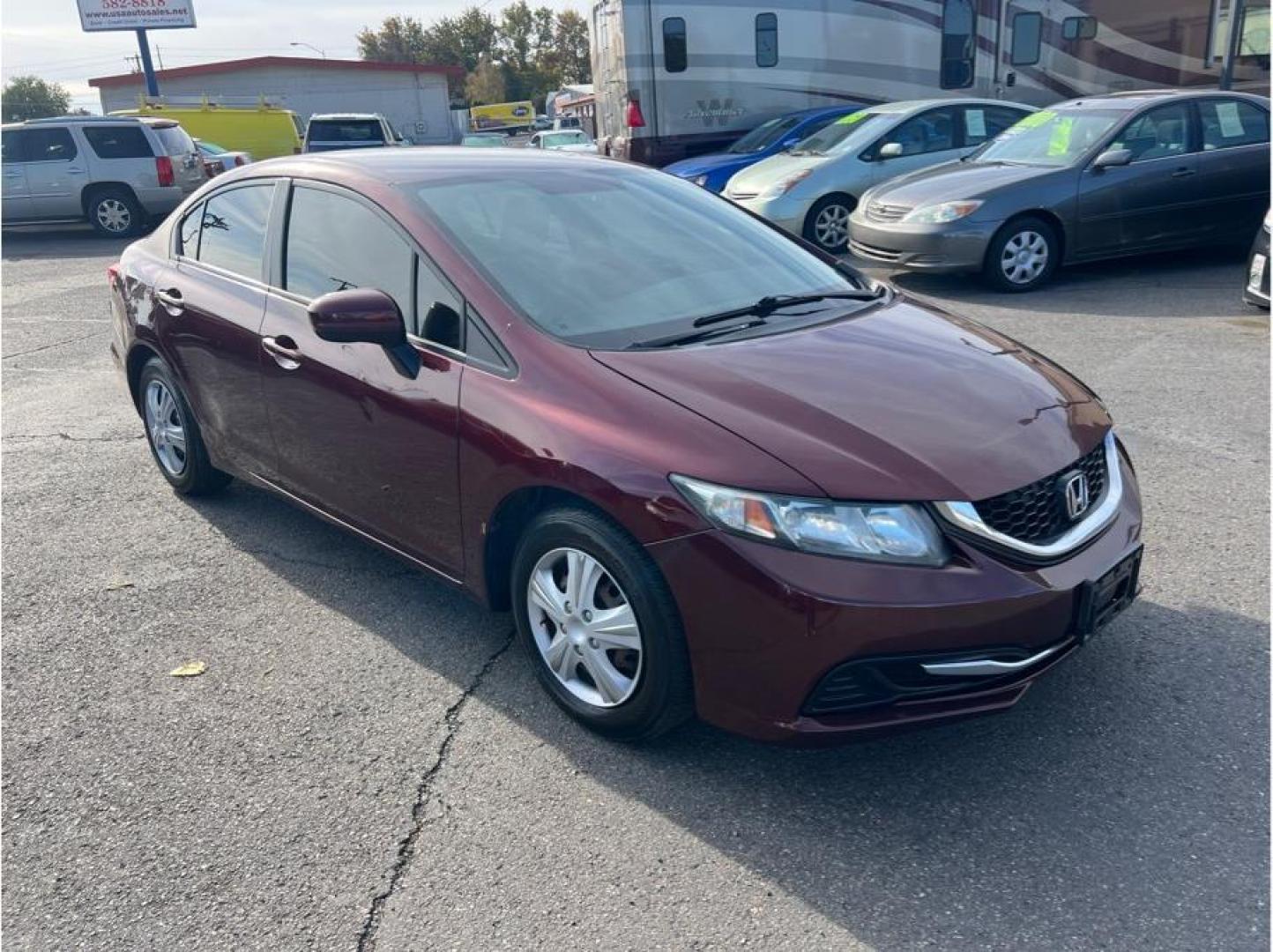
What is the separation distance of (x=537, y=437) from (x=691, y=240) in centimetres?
124

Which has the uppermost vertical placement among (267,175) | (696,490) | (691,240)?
(267,175)

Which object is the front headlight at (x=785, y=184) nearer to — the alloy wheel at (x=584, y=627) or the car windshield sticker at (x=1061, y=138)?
the car windshield sticker at (x=1061, y=138)

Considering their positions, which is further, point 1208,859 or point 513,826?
point 513,826

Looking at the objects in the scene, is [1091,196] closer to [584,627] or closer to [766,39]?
[584,627]

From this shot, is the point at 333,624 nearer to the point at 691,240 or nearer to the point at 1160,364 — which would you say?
the point at 691,240

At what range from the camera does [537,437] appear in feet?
9.50

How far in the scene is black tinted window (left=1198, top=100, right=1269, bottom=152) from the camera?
9.09 m

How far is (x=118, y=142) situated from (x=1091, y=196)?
13853 mm

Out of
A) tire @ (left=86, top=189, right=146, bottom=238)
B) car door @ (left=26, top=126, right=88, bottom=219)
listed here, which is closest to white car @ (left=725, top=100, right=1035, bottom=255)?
tire @ (left=86, top=189, right=146, bottom=238)

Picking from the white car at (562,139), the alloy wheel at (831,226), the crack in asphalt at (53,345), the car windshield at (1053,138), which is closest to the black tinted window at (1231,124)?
the car windshield at (1053,138)

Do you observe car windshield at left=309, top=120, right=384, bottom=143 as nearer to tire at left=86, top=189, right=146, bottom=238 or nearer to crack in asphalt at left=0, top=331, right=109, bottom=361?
tire at left=86, top=189, right=146, bottom=238

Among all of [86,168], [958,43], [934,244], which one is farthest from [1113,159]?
[86,168]

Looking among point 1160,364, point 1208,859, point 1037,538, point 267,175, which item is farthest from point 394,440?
point 1160,364

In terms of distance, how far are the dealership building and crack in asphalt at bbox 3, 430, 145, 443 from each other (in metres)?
43.0
